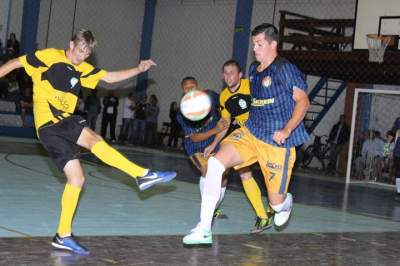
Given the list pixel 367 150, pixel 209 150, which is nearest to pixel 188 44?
pixel 367 150

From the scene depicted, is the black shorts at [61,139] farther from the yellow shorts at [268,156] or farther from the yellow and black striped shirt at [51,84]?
the yellow shorts at [268,156]

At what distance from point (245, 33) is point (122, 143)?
611 cm

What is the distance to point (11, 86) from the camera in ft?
67.6

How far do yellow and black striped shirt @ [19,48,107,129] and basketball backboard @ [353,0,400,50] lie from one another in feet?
42.8

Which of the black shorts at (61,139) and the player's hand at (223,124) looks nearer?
the black shorts at (61,139)

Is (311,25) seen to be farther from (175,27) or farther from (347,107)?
(175,27)

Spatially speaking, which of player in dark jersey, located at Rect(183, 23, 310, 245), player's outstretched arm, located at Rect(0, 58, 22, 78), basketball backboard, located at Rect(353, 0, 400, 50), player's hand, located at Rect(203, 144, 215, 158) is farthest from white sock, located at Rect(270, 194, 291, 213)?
basketball backboard, located at Rect(353, 0, 400, 50)

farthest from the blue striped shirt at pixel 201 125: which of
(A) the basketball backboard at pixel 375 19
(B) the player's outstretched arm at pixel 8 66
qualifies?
(A) the basketball backboard at pixel 375 19

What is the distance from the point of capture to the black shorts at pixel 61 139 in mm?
5168

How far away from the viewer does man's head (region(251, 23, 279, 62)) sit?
5.75 m

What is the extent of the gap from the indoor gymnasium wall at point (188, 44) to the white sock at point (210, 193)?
20319mm

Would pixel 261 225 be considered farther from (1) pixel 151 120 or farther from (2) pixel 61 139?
(1) pixel 151 120

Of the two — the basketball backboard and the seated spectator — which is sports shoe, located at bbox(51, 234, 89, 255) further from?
the seated spectator

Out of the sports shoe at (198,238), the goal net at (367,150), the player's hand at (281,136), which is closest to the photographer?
the player's hand at (281,136)
